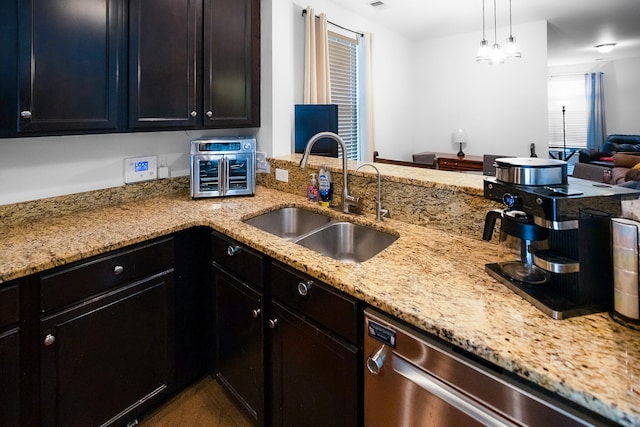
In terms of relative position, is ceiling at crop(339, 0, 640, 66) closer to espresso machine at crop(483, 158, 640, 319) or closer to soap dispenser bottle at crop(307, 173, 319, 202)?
soap dispenser bottle at crop(307, 173, 319, 202)

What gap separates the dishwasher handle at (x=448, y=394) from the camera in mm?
773

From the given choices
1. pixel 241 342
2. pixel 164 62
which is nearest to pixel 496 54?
pixel 164 62

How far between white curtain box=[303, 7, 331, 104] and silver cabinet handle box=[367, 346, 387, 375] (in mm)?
2767

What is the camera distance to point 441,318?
0.86 m

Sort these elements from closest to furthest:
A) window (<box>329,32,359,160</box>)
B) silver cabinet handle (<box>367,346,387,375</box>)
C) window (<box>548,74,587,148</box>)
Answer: silver cabinet handle (<box>367,346,387,375</box>), window (<box>329,32,359,160</box>), window (<box>548,74,587,148</box>)

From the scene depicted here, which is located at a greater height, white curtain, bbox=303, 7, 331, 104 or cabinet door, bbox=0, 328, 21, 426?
white curtain, bbox=303, 7, 331, 104

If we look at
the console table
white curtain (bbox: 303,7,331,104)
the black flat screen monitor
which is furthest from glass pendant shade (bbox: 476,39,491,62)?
the black flat screen monitor

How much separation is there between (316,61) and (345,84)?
2.22 feet

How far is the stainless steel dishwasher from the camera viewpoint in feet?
2.35

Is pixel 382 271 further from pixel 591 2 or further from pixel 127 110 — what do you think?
pixel 591 2

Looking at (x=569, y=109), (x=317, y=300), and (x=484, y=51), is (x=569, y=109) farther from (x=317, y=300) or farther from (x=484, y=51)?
(x=317, y=300)

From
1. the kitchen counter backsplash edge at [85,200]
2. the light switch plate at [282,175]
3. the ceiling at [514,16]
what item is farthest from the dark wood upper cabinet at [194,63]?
the ceiling at [514,16]

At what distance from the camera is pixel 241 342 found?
1.59 metres

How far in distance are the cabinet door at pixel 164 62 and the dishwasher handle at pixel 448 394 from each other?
5.21ft
